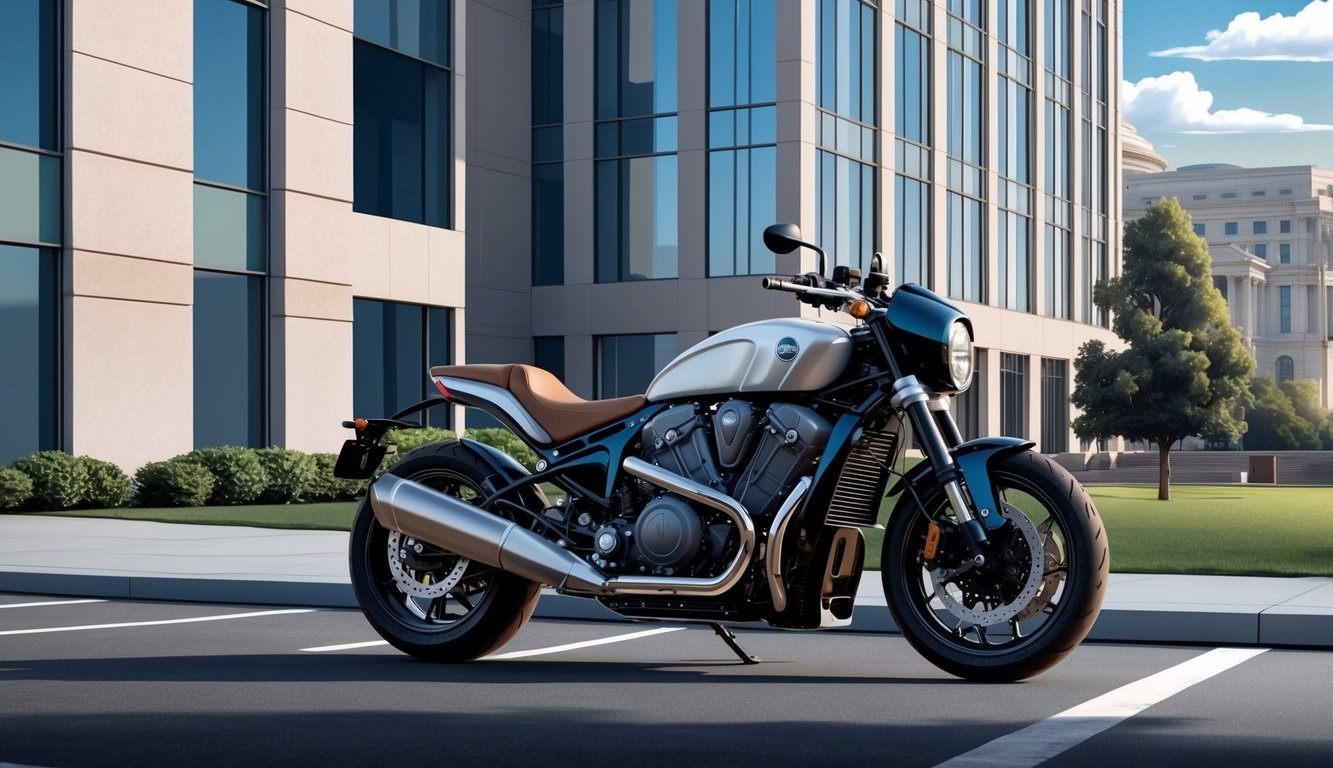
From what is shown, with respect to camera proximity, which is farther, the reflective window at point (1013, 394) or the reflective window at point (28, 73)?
the reflective window at point (1013, 394)

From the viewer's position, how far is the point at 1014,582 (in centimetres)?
668

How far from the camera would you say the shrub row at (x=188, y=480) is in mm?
19672

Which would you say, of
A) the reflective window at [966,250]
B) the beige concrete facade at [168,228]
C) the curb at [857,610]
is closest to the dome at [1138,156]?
the reflective window at [966,250]

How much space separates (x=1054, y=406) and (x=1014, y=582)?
49.1 m

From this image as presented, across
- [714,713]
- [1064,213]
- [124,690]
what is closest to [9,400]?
[124,690]

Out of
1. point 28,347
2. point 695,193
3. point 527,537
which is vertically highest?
point 695,193

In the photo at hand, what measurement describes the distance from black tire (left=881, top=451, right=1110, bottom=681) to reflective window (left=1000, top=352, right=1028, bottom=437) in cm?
4315

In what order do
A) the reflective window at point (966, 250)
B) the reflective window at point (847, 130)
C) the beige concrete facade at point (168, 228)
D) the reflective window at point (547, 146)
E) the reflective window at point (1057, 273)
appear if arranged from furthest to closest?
the reflective window at point (1057, 273) → the reflective window at point (966, 250) → the reflective window at point (547, 146) → the reflective window at point (847, 130) → the beige concrete facade at point (168, 228)

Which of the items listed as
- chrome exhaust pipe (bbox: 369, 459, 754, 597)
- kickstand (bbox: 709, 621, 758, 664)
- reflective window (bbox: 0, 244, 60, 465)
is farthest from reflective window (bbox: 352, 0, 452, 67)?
kickstand (bbox: 709, 621, 758, 664)

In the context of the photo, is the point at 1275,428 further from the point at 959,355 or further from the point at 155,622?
the point at 959,355

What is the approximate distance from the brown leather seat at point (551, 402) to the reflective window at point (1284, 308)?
430 ft

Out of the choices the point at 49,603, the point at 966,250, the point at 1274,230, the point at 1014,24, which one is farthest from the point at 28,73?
the point at 1274,230

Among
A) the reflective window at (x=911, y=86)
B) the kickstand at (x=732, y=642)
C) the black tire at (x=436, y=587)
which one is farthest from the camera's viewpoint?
the reflective window at (x=911, y=86)

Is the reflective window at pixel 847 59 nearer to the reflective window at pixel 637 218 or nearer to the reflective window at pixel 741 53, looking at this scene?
the reflective window at pixel 741 53
